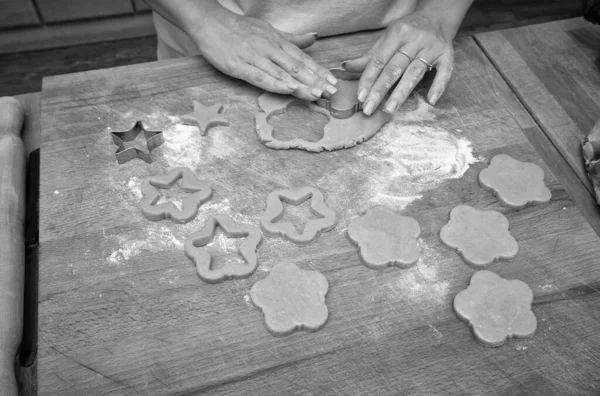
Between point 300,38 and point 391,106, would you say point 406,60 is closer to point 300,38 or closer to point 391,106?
point 391,106

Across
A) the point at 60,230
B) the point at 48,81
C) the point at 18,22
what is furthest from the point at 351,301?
the point at 18,22

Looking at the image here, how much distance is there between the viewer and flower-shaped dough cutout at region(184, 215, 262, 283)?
1.42 m

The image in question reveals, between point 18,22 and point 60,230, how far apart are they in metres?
2.78

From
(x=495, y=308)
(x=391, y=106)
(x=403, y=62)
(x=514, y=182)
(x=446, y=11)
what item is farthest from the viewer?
(x=446, y=11)

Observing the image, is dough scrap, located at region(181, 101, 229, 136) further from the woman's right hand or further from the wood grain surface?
the wood grain surface

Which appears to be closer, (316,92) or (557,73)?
(316,92)

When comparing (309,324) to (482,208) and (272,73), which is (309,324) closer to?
(482,208)

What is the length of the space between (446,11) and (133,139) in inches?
48.4

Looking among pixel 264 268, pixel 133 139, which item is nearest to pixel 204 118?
pixel 133 139

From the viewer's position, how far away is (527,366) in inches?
50.4

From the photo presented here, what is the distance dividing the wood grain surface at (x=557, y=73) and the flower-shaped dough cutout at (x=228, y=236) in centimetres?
112

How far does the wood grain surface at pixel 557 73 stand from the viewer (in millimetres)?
1929

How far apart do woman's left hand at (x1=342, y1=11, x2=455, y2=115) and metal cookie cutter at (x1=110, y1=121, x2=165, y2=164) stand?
66cm

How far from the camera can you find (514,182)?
1627 mm
